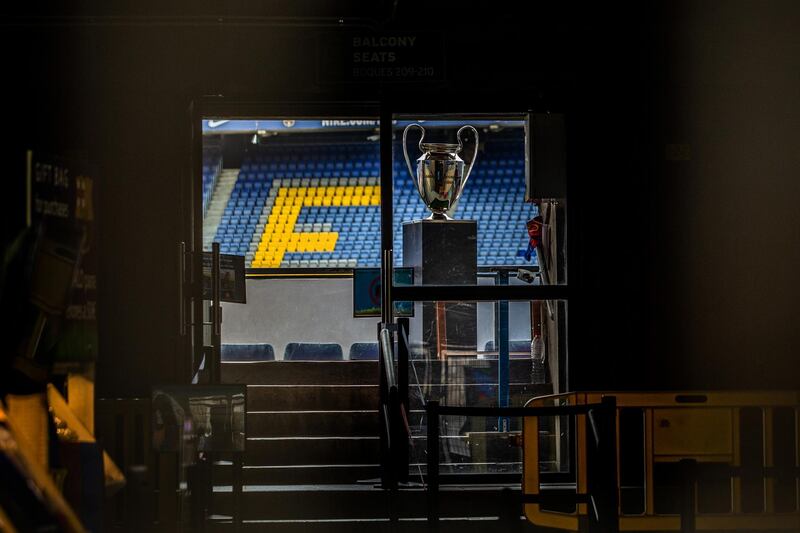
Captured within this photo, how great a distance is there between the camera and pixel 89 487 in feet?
10.4

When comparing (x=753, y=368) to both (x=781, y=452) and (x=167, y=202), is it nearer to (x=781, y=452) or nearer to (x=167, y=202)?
(x=781, y=452)

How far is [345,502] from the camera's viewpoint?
490 cm

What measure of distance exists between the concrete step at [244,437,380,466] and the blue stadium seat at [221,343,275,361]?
405 cm

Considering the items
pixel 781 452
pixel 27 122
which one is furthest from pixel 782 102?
pixel 27 122

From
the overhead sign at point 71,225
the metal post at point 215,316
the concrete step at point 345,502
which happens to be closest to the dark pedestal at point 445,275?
the concrete step at point 345,502

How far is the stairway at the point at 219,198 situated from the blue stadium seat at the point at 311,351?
5777 millimetres

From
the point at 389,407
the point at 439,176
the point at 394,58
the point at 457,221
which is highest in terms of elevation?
the point at 394,58

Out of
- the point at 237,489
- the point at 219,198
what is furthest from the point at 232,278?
the point at 219,198

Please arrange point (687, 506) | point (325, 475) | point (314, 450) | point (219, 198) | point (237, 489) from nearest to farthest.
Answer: point (687, 506)
point (237, 489)
point (325, 475)
point (314, 450)
point (219, 198)

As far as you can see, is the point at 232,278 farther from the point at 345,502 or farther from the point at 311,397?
the point at 345,502

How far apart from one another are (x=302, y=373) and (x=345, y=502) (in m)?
2.70

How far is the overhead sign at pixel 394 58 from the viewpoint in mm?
4816

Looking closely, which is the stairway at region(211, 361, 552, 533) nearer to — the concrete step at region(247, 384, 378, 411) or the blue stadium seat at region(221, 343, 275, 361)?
the concrete step at region(247, 384, 378, 411)

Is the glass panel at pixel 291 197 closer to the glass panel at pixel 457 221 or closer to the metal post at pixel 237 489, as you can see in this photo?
the glass panel at pixel 457 221
